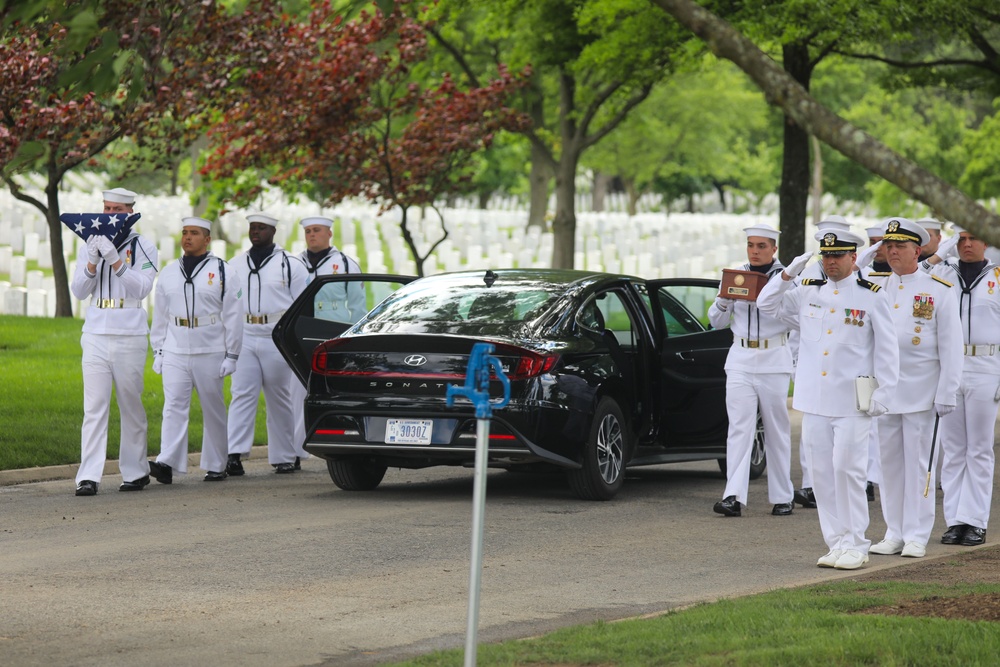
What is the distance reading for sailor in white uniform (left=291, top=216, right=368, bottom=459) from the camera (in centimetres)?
1210

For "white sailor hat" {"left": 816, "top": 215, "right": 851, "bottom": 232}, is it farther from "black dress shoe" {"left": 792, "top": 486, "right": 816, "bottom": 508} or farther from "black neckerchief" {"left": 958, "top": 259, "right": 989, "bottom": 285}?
"black dress shoe" {"left": 792, "top": 486, "right": 816, "bottom": 508}

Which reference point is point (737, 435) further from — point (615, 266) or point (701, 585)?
point (615, 266)

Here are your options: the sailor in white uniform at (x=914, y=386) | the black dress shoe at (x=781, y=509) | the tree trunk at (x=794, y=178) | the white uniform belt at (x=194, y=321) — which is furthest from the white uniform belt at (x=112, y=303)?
the tree trunk at (x=794, y=178)

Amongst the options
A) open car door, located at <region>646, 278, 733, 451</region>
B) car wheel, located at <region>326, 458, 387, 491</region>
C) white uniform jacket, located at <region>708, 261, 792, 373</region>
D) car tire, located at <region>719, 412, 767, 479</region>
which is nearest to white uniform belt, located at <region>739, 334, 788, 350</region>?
white uniform jacket, located at <region>708, 261, 792, 373</region>

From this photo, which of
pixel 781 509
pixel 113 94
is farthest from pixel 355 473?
pixel 113 94

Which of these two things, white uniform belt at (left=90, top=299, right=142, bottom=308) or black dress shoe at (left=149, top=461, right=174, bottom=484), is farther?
black dress shoe at (left=149, top=461, right=174, bottom=484)

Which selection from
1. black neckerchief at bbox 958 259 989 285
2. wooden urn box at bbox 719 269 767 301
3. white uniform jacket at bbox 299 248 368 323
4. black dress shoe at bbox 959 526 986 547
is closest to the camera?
black dress shoe at bbox 959 526 986 547

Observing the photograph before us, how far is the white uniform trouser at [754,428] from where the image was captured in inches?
407

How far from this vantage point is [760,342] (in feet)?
34.2

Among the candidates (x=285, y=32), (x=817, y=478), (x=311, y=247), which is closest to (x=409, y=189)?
(x=285, y=32)

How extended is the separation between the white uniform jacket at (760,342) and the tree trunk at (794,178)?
1113 centimetres

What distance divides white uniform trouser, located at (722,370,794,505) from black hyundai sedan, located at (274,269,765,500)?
0.82 metres

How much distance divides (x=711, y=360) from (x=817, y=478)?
2935mm

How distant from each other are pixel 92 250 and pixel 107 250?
11cm
